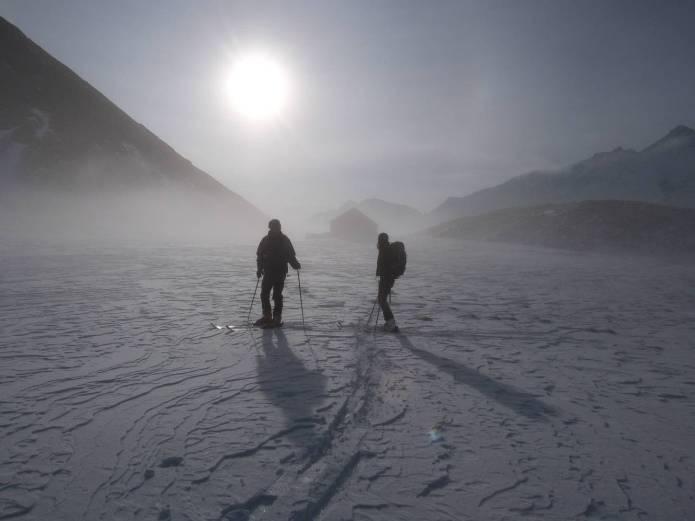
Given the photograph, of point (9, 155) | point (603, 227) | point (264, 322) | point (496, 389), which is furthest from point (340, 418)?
point (9, 155)

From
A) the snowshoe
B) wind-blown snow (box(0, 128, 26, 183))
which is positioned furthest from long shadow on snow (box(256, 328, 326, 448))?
wind-blown snow (box(0, 128, 26, 183))

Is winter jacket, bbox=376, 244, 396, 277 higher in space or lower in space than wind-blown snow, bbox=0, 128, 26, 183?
lower

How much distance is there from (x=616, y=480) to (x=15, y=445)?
18.5ft

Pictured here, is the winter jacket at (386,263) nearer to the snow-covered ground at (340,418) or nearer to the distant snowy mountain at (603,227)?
the snow-covered ground at (340,418)

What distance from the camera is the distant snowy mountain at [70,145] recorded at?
85.2 meters

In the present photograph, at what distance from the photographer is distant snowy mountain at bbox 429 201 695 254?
1801 inches

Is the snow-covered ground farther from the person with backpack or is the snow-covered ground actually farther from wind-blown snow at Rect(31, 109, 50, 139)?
wind-blown snow at Rect(31, 109, 50, 139)

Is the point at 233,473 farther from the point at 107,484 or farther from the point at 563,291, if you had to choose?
the point at 563,291

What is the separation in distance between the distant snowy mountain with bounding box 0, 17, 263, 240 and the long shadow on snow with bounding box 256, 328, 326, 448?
9465 cm

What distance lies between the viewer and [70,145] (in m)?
96.9

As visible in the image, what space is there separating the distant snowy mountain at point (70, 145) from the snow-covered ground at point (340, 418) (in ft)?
306

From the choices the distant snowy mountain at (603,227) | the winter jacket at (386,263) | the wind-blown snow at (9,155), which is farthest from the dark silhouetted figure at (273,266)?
the wind-blown snow at (9,155)

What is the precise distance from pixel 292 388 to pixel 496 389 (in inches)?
114

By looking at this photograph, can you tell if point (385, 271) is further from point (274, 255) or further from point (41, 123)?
point (41, 123)
